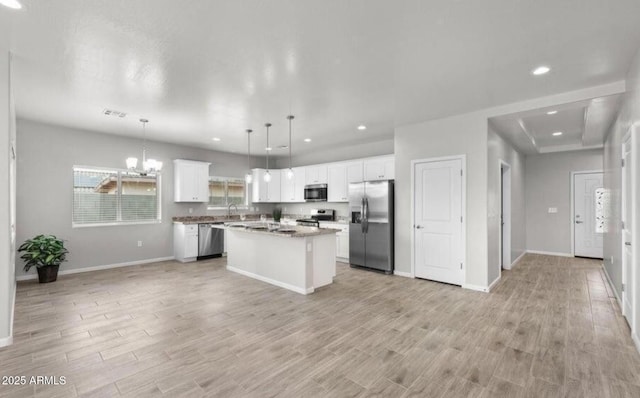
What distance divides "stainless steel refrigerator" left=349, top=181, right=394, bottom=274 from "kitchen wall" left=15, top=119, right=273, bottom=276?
420 centimetres

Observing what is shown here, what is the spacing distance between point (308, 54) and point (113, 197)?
543 centimetres

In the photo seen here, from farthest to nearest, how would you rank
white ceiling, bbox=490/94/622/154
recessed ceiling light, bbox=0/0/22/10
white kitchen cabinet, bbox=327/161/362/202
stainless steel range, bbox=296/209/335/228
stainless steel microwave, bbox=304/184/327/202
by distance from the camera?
stainless steel microwave, bbox=304/184/327/202
stainless steel range, bbox=296/209/335/228
white kitchen cabinet, bbox=327/161/362/202
white ceiling, bbox=490/94/622/154
recessed ceiling light, bbox=0/0/22/10

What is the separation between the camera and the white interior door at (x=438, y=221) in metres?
4.53

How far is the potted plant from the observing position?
4.62 metres

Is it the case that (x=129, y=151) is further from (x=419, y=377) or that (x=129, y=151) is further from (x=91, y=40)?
(x=419, y=377)

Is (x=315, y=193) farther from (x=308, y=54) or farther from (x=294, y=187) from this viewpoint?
(x=308, y=54)

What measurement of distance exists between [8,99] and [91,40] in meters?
1.03

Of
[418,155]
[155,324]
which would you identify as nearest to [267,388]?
[155,324]

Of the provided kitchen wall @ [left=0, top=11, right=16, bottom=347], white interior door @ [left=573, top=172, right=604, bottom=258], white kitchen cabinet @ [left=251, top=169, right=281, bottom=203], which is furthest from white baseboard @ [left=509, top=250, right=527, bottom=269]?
kitchen wall @ [left=0, top=11, right=16, bottom=347]

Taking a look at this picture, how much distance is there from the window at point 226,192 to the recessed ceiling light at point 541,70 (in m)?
6.88

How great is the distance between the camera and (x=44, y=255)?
4.68 m

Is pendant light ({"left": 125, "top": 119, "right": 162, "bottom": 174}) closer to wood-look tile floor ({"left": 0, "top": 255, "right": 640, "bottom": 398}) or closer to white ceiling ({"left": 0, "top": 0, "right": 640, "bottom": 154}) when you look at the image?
white ceiling ({"left": 0, "top": 0, "right": 640, "bottom": 154})

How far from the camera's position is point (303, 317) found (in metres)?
3.35

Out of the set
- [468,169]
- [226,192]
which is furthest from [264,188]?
[468,169]
